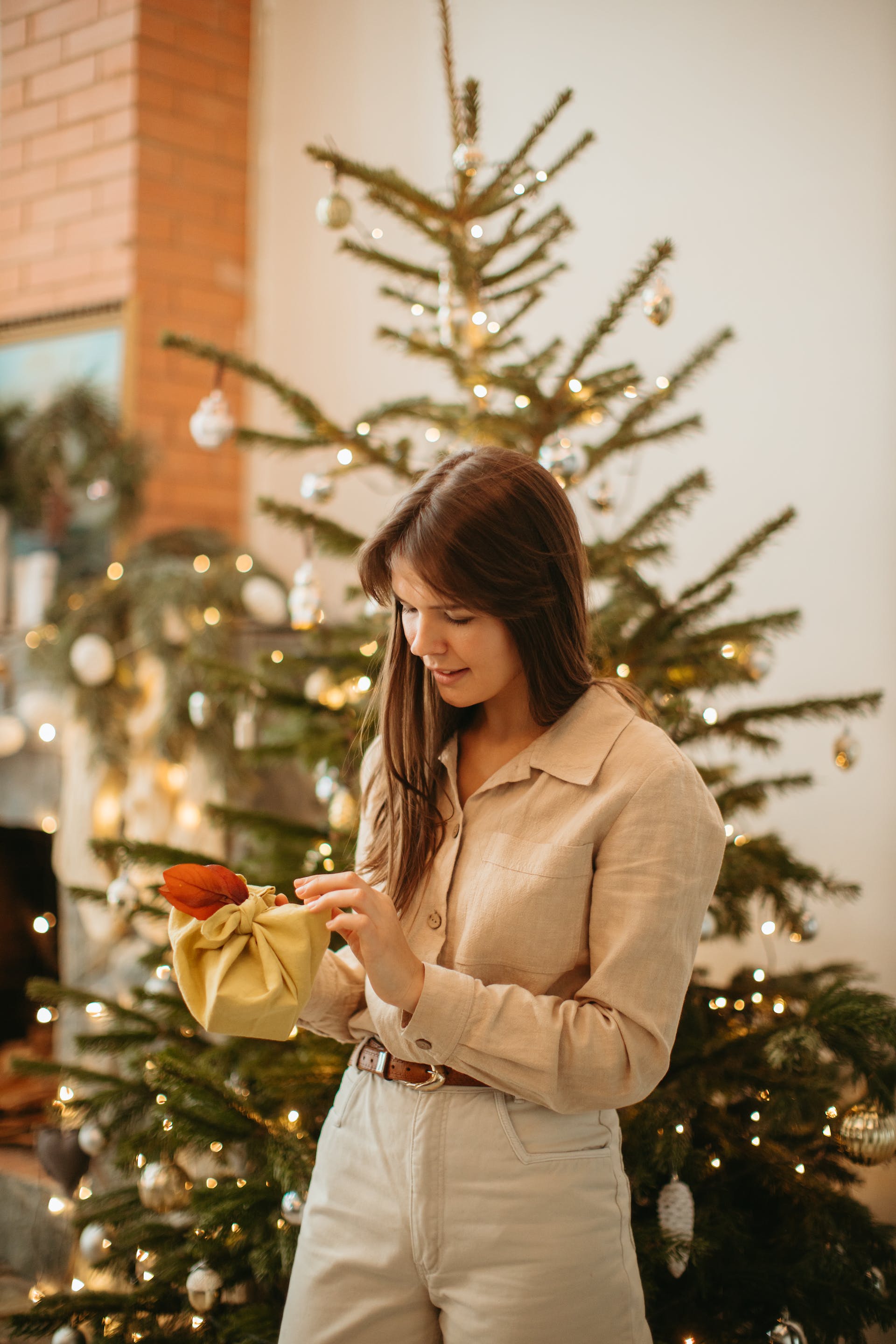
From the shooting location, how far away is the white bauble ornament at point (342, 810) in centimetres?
174

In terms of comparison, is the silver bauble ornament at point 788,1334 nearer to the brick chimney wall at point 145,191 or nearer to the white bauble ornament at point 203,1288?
the white bauble ornament at point 203,1288

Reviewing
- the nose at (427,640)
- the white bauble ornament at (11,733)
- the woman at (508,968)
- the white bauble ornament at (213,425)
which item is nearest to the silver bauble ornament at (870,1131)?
the woman at (508,968)

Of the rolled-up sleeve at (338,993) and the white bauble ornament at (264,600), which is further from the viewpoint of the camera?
the white bauble ornament at (264,600)

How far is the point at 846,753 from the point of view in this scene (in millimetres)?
1848

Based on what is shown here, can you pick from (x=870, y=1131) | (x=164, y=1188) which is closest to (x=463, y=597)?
(x=870, y=1131)

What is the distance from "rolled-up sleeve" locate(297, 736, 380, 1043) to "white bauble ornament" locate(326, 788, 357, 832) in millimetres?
469

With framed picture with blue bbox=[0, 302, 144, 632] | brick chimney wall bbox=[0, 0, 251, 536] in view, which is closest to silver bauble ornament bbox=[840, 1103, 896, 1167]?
framed picture with blue bbox=[0, 302, 144, 632]

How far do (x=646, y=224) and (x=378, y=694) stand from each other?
5.65ft

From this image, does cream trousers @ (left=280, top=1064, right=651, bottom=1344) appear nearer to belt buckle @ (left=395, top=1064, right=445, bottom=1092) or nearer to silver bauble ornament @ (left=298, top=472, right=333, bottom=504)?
belt buckle @ (left=395, top=1064, right=445, bottom=1092)

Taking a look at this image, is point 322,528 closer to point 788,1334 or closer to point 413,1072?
point 413,1072

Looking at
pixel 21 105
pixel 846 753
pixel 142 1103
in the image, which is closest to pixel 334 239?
pixel 21 105

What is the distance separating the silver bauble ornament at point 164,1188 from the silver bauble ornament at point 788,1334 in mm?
819

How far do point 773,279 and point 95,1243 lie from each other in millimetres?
2186

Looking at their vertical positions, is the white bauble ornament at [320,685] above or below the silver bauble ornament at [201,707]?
above
